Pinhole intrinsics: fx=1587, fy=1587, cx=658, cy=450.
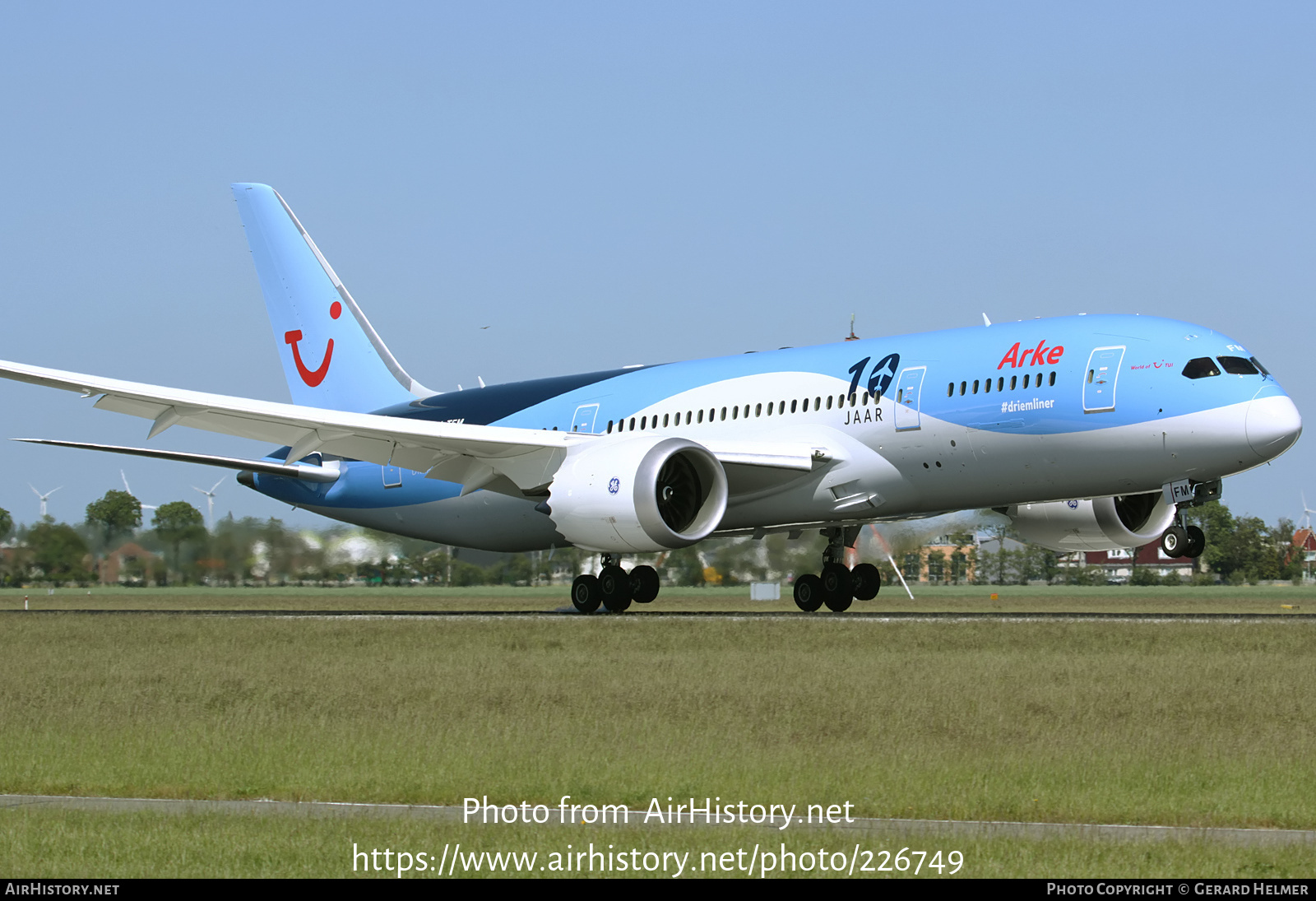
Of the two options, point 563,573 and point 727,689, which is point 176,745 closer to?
point 727,689

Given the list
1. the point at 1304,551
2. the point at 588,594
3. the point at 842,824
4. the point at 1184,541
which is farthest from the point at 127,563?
the point at 1304,551

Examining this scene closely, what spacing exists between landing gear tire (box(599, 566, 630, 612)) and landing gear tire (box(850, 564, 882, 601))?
15.2 ft

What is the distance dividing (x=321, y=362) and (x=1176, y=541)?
69.5ft

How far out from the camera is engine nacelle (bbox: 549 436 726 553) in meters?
25.5

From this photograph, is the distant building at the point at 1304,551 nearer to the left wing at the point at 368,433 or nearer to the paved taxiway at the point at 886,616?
the paved taxiway at the point at 886,616

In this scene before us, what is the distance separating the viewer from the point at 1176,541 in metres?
23.7

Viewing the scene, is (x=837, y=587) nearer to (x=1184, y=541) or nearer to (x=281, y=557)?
(x=1184, y=541)

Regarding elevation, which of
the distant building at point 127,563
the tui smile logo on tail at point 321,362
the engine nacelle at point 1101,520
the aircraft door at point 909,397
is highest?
the tui smile logo on tail at point 321,362

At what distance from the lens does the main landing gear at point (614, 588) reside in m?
28.9

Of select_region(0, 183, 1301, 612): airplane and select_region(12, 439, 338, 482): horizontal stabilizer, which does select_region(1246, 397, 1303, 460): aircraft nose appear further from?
select_region(12, 439, 338, 482): horizontal stabilizer

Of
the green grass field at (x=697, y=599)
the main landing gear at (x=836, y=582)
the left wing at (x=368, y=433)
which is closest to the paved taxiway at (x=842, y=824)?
the left wing at (x=368, y=433)

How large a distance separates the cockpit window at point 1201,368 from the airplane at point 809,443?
0.02 m

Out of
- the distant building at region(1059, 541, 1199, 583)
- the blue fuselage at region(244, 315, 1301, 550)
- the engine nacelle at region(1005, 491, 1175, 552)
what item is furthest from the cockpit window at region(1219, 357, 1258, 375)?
the distant building at region(1059, 541, 1199, 583)

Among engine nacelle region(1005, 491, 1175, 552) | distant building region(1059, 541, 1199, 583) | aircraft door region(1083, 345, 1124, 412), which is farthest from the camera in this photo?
distant building region(1059, 541, 1199, 583)
